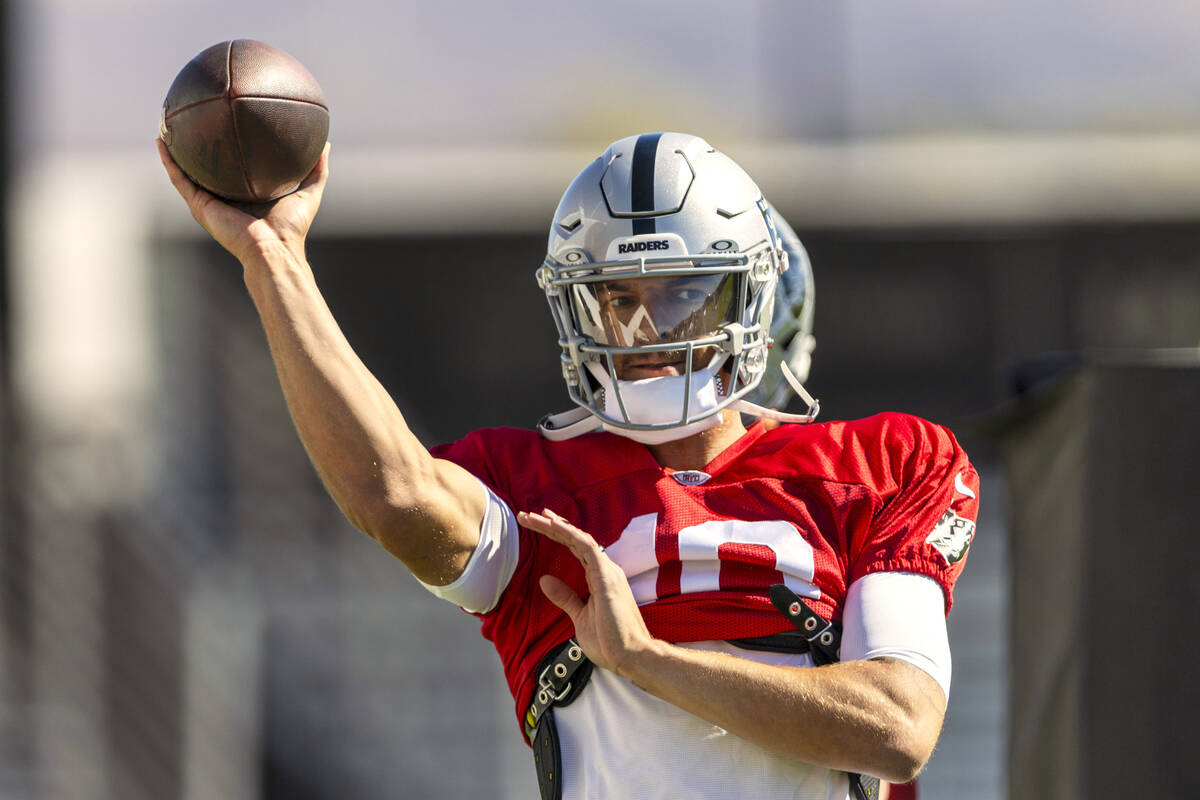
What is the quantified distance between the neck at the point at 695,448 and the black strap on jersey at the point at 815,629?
34 centimetres

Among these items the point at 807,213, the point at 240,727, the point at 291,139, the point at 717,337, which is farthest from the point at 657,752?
the point at 807,213

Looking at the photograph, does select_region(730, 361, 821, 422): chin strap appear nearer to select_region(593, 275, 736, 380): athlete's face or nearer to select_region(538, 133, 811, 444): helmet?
select_region(538, 133, 811, 444): helmet

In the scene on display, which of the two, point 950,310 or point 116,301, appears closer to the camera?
point 950,310


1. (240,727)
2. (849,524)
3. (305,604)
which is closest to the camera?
(849,524)

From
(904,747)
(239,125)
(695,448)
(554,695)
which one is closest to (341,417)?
(239,125)

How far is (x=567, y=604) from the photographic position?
2461 mm

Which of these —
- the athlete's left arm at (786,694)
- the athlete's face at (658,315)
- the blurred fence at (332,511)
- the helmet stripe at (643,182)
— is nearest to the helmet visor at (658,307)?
the athlete's face at (658,315)

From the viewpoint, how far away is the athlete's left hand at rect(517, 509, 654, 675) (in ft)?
7.71

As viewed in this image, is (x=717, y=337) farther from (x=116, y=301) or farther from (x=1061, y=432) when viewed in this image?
(x=116, y=301)

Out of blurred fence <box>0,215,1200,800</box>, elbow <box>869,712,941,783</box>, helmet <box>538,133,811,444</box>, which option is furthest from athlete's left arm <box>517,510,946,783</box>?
blurred fence <box>0,215,1200,800</box>

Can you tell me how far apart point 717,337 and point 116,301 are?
947 cm

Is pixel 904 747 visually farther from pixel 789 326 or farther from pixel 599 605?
pixel 789 326

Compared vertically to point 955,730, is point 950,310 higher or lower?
higher

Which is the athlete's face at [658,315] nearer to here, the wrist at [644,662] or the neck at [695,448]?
the neck at [695,448]
